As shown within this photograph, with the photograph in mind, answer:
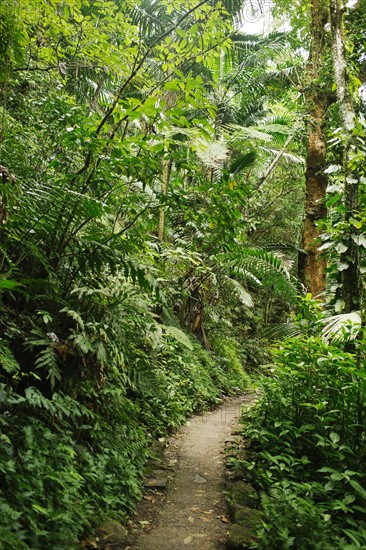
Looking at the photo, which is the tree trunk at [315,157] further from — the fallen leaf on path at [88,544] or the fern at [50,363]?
the fallen leaf on path at [88,544]

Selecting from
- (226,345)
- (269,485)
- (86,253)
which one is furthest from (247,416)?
(226,345)

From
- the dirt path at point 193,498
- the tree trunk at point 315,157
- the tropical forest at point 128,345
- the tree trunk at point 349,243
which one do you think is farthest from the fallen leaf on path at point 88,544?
the tree trunk at point 315,157

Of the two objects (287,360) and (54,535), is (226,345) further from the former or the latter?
(54,535)

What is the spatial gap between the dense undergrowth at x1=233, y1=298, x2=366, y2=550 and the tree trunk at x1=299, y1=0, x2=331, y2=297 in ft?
8.48

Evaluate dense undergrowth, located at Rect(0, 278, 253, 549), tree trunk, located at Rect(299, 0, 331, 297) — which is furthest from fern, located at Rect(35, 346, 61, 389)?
tree trunk, located at Rect(299, 0, 331, 297)

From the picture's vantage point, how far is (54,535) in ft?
8.23

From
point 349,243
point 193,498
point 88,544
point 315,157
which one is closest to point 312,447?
point 193,498

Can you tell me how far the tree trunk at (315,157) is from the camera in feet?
24.5

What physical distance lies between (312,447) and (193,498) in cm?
131

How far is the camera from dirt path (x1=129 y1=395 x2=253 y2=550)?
10.7 ft

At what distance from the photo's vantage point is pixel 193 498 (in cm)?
411

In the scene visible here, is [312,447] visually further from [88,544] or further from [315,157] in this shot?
[315,157]

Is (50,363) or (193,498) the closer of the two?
(50,363)

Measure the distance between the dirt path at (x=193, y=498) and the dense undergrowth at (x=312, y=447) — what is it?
45cm
